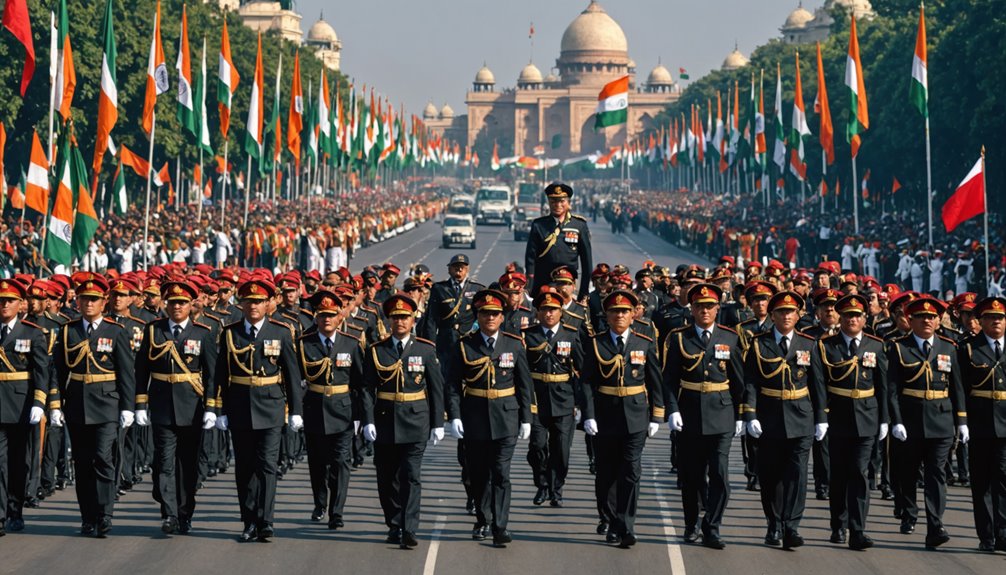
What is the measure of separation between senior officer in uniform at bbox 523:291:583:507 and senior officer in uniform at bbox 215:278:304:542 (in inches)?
81.7

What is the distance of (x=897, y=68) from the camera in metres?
61.3

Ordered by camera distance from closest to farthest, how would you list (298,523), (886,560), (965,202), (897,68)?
(886,560) → (298,523) → (965,202) → (897,68)

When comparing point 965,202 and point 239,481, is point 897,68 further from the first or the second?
point 239,481

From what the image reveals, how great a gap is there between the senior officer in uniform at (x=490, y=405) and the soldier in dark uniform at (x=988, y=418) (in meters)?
3.30

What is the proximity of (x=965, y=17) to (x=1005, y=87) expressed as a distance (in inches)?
264

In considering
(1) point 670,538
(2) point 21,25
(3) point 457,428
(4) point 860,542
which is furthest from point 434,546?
(2) point 21,25

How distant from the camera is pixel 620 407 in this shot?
12.9 meters

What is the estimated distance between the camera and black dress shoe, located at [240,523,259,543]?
12.9 m

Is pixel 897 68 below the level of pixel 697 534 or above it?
above

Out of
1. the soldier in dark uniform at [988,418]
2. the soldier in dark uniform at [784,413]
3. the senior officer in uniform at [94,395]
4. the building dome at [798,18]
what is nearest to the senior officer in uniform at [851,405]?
the soldier in dark uniform at [784,413]

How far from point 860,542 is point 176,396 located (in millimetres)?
5125

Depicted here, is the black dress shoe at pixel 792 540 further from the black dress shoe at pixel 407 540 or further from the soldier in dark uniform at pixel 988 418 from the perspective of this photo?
the black dress shoe at pixel 407 540

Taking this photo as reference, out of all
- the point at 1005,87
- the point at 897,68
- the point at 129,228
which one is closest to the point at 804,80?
the point at 897,68

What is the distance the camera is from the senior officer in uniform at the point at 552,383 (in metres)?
14.2
